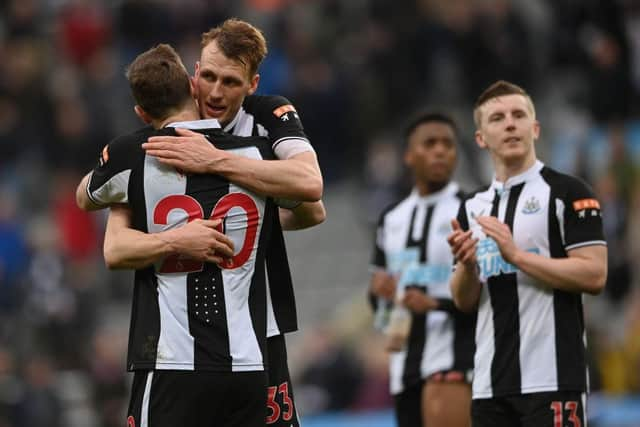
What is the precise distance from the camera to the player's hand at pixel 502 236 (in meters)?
6.35

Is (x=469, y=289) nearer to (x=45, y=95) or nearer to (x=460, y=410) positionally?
(x=460, y=410)

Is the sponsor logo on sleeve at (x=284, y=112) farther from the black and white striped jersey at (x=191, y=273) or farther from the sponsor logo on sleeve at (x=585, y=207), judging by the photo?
the sponsor logo on sleeve at (x=585, y=207)

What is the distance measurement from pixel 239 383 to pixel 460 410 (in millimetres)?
2674

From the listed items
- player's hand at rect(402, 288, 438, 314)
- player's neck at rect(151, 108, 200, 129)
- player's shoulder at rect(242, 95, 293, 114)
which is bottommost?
player's hand at rect(402, 288, 438, 314)

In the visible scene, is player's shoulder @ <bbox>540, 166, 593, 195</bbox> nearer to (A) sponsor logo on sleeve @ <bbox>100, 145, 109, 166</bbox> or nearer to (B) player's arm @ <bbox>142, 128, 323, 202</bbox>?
(B) player's arm @ <bbox>142, 128, 323, 202</bbox>

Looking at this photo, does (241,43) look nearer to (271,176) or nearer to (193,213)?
(271,176)

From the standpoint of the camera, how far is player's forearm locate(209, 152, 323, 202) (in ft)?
18.2

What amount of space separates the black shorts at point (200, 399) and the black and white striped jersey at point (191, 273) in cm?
4

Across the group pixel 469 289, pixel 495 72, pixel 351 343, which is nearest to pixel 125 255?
pixel 469 289

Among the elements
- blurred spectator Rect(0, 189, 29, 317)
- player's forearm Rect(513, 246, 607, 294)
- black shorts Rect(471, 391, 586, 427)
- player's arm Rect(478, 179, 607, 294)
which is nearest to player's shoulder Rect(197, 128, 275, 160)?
player's arm Rect(478, 179, 607, 294)

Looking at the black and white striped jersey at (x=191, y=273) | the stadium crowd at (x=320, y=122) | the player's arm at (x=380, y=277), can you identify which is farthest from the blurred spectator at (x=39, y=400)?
the black and white striped jersey at (x=191, y=273)

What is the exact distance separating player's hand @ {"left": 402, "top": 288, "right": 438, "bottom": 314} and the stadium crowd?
4032 mm

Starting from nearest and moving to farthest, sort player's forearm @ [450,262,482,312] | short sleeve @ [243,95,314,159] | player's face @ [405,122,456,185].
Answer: short sleeve @ [243,95,314,159]
player's forearm @ [450,262,482,312]
player's face @ [405,122,456,185]

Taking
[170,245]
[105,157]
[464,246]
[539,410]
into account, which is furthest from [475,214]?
[105,157]
